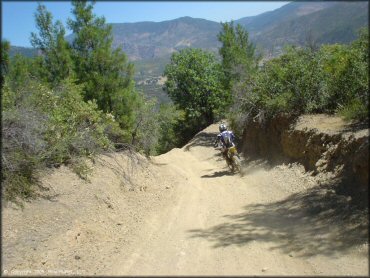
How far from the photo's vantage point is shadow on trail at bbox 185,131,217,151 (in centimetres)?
2808

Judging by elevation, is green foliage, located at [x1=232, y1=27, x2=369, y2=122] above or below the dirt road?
above

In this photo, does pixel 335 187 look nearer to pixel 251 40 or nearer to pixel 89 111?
pixel 89 111

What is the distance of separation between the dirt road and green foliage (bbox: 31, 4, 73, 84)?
319 inches

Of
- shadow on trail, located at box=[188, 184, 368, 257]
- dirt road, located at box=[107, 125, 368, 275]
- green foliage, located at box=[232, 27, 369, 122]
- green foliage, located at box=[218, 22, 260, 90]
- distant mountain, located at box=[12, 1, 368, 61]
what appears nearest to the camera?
dirt road, located at box=[107, 125, 368, 275]

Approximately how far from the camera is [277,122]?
52.3 feet

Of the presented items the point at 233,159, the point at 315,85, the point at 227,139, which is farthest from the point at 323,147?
the point at 227,139

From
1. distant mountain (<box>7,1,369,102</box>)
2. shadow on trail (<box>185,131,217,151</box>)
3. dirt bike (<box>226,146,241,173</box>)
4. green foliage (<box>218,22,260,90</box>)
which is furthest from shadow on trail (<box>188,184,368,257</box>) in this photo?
green foliage (<box>218,22,260,90</box>)

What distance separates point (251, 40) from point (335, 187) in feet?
83.5

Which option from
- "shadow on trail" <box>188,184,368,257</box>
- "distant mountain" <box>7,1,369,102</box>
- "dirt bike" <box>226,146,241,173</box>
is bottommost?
"dirt bike" <box>226,146,241,173</box>

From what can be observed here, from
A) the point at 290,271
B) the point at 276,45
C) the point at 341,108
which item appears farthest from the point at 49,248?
the point at 276,45

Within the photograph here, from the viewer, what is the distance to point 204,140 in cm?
2941

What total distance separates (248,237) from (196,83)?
26067 millimetres

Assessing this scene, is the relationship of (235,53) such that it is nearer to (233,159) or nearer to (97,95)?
(97,95)

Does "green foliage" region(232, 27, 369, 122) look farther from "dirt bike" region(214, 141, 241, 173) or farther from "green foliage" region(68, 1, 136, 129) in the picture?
"green foliage" region(68, 1, 136, 129)
